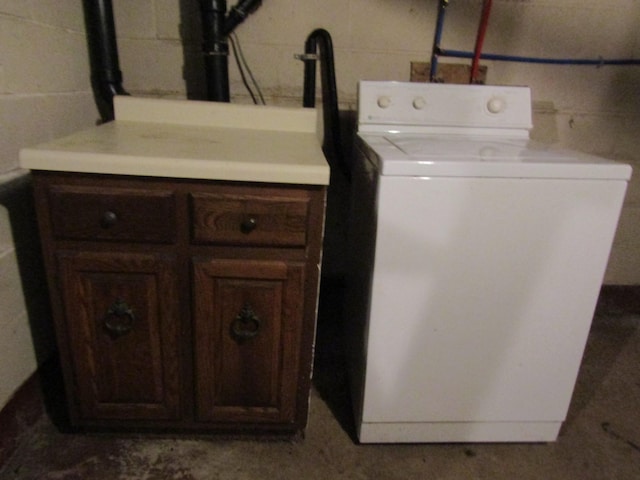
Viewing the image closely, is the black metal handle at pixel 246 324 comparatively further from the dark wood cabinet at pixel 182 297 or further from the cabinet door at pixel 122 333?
the cabinet door at pixel 122 333

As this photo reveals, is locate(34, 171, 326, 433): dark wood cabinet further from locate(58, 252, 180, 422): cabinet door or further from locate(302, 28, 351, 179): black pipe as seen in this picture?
locate(302, 28, 351, 179): black pipe

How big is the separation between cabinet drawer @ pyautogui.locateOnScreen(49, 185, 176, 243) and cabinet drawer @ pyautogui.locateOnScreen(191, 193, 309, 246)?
0.07 metres

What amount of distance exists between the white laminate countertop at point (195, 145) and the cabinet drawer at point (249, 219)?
5 cm

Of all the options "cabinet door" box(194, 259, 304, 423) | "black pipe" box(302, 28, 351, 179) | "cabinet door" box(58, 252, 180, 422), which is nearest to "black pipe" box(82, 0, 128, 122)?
"black pipe" box(302, 28, 351, 179)

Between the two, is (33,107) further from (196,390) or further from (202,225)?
(196,390)

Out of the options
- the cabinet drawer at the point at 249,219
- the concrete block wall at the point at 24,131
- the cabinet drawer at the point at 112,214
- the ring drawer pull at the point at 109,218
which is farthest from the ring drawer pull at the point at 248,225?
the concrete block wall at the point at 24,131

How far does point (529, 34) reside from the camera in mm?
1766

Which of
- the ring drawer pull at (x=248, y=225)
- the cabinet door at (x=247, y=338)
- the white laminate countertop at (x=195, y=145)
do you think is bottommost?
the cabinet door at (x=247, y=338)

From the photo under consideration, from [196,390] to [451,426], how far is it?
729mm

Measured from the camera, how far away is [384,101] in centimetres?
152

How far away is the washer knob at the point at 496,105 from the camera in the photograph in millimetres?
1531

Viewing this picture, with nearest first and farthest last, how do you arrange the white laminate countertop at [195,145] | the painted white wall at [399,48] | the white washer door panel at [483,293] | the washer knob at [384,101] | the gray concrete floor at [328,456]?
the white laminate countertop at [195,145]
the white washer door panel at [483,293]
the gray concrete floor at [328,456]
the washer knob at [384,101]
the painted white wall at [399,48]

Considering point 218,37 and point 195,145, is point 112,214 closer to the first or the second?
point 195,145

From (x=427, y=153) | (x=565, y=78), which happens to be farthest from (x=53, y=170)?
(x=565, y=78)
